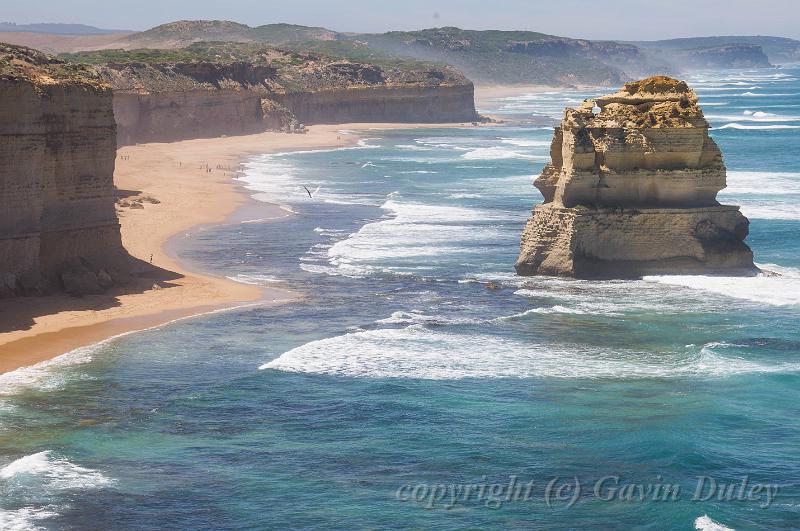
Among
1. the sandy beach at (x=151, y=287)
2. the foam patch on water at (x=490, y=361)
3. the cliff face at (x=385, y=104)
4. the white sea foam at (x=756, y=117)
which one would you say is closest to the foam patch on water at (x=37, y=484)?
the sandy beach at (x=151, y=287)

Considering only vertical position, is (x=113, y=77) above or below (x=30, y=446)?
above

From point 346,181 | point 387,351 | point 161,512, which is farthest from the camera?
point 346,181

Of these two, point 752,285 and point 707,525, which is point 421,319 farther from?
point 707,525

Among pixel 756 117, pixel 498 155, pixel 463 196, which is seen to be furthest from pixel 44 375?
pixel 756 117

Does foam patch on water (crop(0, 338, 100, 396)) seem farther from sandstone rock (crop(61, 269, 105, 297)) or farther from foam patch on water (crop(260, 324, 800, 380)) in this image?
sandstone rock (crop(61, 269, 105, 297))

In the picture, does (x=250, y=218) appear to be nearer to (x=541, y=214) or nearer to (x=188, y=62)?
(x=541, y=214)

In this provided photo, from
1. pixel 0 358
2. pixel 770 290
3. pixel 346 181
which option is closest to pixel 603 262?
pixel 770 290

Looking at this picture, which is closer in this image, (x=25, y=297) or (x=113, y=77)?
(x=25, y=297)

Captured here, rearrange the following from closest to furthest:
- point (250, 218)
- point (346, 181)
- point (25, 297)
Answer: point (25, 297), point (250, 218), point (346, 181)
